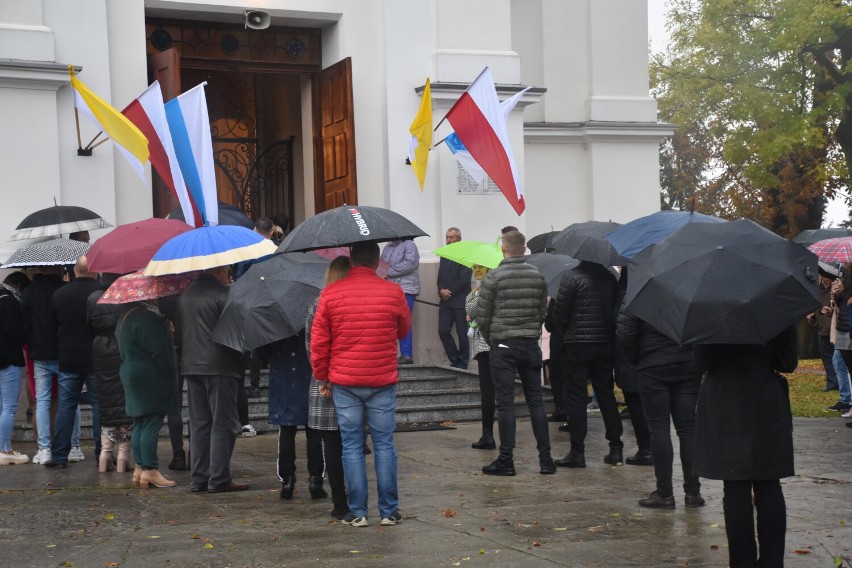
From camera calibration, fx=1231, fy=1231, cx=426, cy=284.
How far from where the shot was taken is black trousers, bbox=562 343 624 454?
1055 centimetres

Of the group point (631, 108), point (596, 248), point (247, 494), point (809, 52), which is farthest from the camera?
point (809, 52)

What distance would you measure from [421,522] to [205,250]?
2632 millimetres

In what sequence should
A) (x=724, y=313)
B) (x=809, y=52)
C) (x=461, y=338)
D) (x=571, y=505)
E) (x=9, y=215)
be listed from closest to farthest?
(x=724, y=313), (x=571, y=505), (x=9, y=215), (x=461, y=338), (x=809, y=52)

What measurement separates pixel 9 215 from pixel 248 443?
174 inches

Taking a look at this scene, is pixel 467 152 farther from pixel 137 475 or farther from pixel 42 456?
pixel 137 475

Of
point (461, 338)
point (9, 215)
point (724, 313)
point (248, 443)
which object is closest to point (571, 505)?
point (724, 313)

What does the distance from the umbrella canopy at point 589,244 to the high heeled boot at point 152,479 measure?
3.87 metres

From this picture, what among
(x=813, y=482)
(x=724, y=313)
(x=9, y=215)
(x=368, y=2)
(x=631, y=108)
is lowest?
(x=813, y=482)

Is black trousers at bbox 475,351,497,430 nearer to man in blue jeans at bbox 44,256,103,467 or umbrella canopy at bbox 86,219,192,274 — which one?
umbrella canopy at bbox 86,219,192,274

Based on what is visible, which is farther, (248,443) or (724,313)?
(248,443)

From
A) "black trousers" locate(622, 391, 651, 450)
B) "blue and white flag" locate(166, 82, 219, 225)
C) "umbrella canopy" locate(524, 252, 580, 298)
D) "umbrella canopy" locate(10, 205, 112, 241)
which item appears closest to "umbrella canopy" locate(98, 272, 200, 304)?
"umbrella canopy" locate(10, 205, 112, 241)

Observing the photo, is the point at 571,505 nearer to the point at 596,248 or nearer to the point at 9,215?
the point at 596,248

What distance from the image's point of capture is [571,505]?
8.72 meters

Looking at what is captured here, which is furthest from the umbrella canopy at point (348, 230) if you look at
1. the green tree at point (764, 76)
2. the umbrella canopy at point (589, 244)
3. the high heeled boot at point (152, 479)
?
the green tree at point (764, 76)
